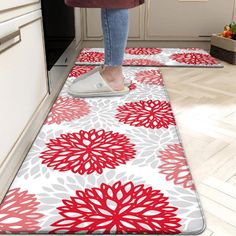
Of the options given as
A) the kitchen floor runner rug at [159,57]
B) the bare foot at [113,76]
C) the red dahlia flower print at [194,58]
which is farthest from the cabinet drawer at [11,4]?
the red dahlia flower print at [194,58]

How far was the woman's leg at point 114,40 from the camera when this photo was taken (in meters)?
1.30

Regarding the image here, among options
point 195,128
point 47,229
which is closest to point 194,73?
point 195,128

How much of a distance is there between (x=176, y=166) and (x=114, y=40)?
0.65 meters

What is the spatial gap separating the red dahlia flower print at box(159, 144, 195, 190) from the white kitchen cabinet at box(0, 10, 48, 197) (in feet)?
1.41

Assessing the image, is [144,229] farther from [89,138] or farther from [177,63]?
[177,63]

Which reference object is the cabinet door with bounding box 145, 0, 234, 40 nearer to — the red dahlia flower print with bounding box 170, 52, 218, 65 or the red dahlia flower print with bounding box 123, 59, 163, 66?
the red dahlia flower print with bounding box 170, 52, 218, 65

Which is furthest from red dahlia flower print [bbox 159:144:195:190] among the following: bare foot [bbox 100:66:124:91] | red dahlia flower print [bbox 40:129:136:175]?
bare foot [bbox 100:66:124:91]

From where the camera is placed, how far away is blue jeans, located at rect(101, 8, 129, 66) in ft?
4.25

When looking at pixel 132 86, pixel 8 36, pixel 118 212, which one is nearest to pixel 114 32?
pixel 132 86

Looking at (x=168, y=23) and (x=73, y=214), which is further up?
(x=168, y=23)

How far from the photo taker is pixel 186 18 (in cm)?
249

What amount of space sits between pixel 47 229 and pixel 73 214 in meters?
0.07

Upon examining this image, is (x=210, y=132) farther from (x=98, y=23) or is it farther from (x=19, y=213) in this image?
(x=98, y=23)

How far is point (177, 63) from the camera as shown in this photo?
6.70 ft
